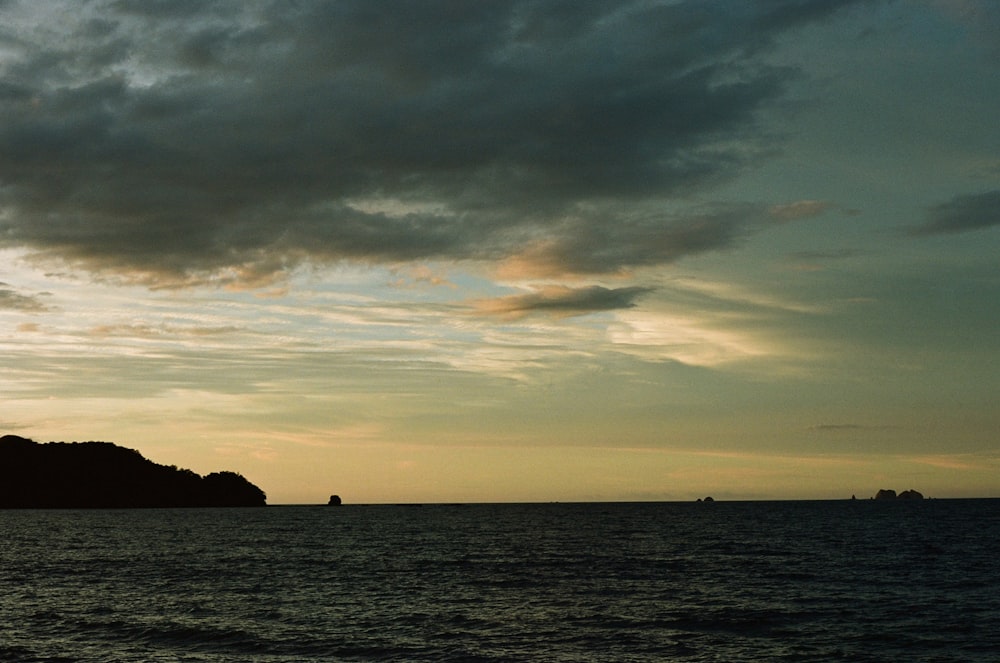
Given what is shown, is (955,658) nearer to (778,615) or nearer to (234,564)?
(778,615)

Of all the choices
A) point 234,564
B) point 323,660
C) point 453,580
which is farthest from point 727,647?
point 234,564

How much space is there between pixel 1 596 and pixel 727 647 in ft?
166

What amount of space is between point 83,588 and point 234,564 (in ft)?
73.6

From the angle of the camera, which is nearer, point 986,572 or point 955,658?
point 955,658

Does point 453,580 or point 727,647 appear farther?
point 453,580

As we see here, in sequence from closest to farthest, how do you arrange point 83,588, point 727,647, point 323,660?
point 323,660, point 727,647, point 83,588

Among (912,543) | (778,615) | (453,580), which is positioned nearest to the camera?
(778,615)

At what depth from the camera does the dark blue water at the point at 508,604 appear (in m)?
43.1

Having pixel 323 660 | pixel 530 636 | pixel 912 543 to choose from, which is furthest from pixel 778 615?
pixel 912 543

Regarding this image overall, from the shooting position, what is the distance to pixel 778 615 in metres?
52.8

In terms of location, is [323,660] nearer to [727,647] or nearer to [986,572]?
[727,647]

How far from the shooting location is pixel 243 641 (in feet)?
148

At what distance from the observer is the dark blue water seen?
43.1 m

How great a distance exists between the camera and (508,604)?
57719 mm
